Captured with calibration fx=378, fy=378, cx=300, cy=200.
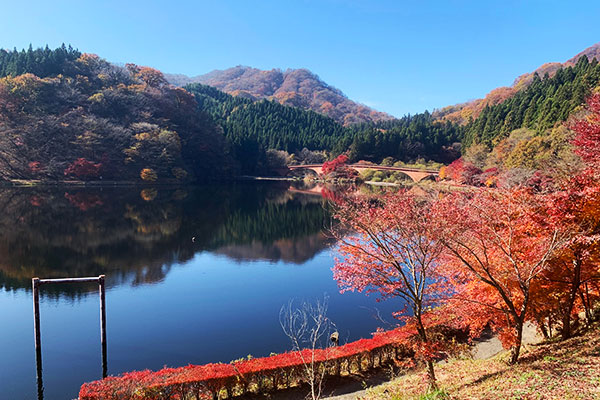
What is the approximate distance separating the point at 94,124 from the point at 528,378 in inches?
2822

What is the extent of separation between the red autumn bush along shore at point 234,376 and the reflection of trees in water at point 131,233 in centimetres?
1048

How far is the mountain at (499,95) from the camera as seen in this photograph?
350ft

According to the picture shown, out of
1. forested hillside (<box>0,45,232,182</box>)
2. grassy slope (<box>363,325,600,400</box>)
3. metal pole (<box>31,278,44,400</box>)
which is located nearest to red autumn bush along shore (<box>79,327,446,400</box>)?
grassy slope (<box>363,325,600,400</box>)

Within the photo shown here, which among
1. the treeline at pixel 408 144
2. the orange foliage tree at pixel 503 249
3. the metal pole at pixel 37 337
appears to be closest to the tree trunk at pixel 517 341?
Answer: the orange foliage tree at pixel 503 249

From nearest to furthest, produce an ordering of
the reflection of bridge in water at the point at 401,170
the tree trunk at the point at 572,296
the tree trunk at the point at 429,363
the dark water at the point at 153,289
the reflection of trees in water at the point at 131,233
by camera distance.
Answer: the tree trunk at the point at 429,363
the tree trunk at the point at 572,296
the dark water at the point at 153,289
the reflection of trees in water at the point at 131,233
the reflection of bridge in water at the point at 401,170

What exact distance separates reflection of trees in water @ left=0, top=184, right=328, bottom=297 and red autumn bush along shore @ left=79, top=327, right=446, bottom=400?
10.5m

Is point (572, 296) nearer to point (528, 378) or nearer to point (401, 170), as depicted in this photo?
point (528, 378)

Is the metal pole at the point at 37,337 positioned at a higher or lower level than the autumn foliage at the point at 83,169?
lower

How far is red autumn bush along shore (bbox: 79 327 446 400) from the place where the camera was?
29.1ft

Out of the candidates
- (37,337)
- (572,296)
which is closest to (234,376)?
(37,337)

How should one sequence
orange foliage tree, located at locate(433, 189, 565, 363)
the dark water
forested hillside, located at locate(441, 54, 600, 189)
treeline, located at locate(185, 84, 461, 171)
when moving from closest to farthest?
orange foliage tree, located at locate(433, 189, 565, 363) < the dark water < forested hillside, located at locate(441, 54, 600, 189) < treeline, located at locate(185, 84, 461, 171)

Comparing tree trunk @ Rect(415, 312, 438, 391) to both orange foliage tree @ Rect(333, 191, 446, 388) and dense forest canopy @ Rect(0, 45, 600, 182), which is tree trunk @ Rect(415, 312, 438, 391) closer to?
orange foliage tree @ Rect(333, 191, 446, 388)

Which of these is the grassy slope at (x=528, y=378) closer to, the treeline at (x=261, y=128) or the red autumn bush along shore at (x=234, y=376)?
the red autumn bush along shore at (x=234, y=376)

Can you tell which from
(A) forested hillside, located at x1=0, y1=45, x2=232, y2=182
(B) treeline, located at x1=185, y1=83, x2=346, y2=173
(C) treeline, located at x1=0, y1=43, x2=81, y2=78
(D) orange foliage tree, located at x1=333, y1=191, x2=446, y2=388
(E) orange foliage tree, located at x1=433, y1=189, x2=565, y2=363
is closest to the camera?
(E) orange foliage tree, located at x1=433, y1=189, x2=565, y2=363
